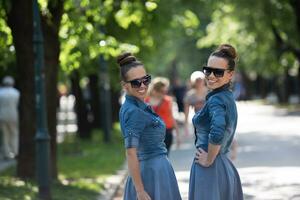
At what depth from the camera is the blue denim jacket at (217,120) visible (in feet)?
18.8

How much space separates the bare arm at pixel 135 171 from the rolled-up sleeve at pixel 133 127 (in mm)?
48

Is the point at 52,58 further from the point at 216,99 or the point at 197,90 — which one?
the point at 216,99

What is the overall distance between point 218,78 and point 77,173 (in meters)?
9.46

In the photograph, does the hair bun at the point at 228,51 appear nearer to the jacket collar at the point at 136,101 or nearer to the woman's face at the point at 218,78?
the woman's face at the point at 218,78

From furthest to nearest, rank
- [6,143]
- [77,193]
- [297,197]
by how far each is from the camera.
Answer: [6,143]
[77,193]
[297,197]

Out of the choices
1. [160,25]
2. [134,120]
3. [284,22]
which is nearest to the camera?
[134,120]

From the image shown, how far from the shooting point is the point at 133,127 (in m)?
5.61

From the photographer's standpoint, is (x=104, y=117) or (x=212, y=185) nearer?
(x=212, y=185)

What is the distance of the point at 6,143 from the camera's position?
758 inches

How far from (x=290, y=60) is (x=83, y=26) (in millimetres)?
28443

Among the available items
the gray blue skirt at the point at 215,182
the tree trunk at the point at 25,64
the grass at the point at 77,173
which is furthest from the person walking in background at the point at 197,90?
the gray blue skirt at the point at 215,182

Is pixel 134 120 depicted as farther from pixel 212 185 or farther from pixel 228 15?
pixel 228 15

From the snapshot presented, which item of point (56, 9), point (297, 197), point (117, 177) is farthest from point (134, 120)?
point (117, 177)

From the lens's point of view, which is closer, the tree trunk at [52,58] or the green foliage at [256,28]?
the tree trunk at [52,58]
